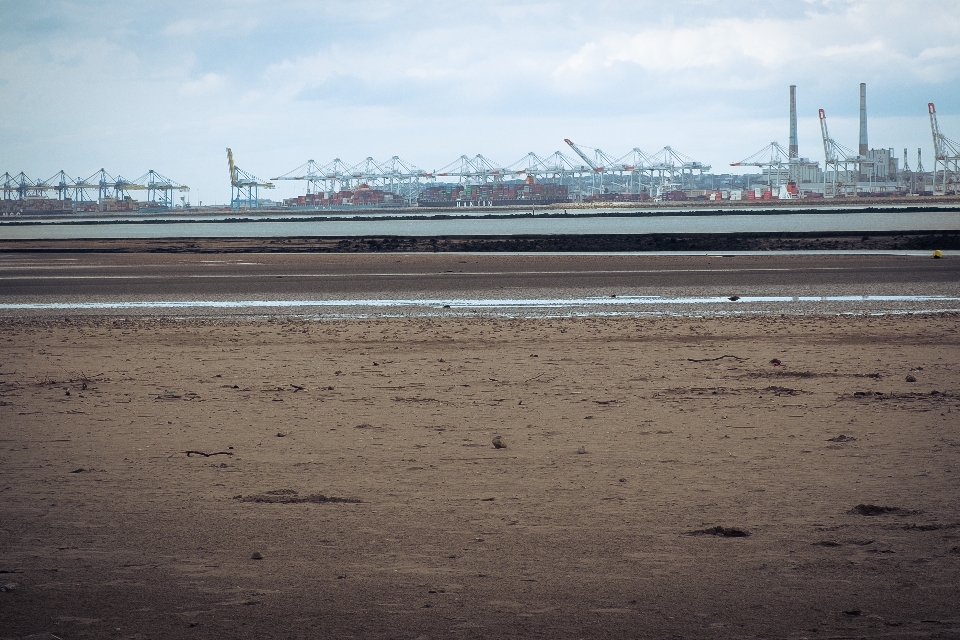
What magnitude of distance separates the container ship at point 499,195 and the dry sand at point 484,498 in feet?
582

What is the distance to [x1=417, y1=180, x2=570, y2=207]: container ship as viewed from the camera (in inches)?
7347

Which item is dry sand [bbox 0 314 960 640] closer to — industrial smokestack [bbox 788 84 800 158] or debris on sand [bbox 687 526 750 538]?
debris on sand [bbox 687 526 750 538]

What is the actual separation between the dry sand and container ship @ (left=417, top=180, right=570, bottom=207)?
177489mm

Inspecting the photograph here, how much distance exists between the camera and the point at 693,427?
606cm

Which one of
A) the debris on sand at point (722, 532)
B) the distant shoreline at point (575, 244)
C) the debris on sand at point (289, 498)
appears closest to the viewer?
the debris on sand at point (722, 532)

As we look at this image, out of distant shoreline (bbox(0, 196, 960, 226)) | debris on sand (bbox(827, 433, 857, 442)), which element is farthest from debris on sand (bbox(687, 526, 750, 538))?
distant shoreline (bbox(0, 196, 960, 226))

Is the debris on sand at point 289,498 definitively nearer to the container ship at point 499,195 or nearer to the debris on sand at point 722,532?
the debris on sand at point 722,532

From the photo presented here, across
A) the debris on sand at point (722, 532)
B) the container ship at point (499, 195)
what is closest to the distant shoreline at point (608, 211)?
the container ship at point (499, 195)

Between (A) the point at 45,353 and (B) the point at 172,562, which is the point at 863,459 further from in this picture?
(A) the point at 45,353

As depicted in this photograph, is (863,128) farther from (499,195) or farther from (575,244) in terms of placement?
(575,244)

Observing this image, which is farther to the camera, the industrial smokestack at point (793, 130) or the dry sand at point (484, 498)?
the industrial smokestack at point (793, 130)

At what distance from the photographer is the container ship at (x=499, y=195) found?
187 metres

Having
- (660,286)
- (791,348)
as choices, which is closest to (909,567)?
(791,348)

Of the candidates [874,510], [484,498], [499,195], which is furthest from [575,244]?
[499,195]
